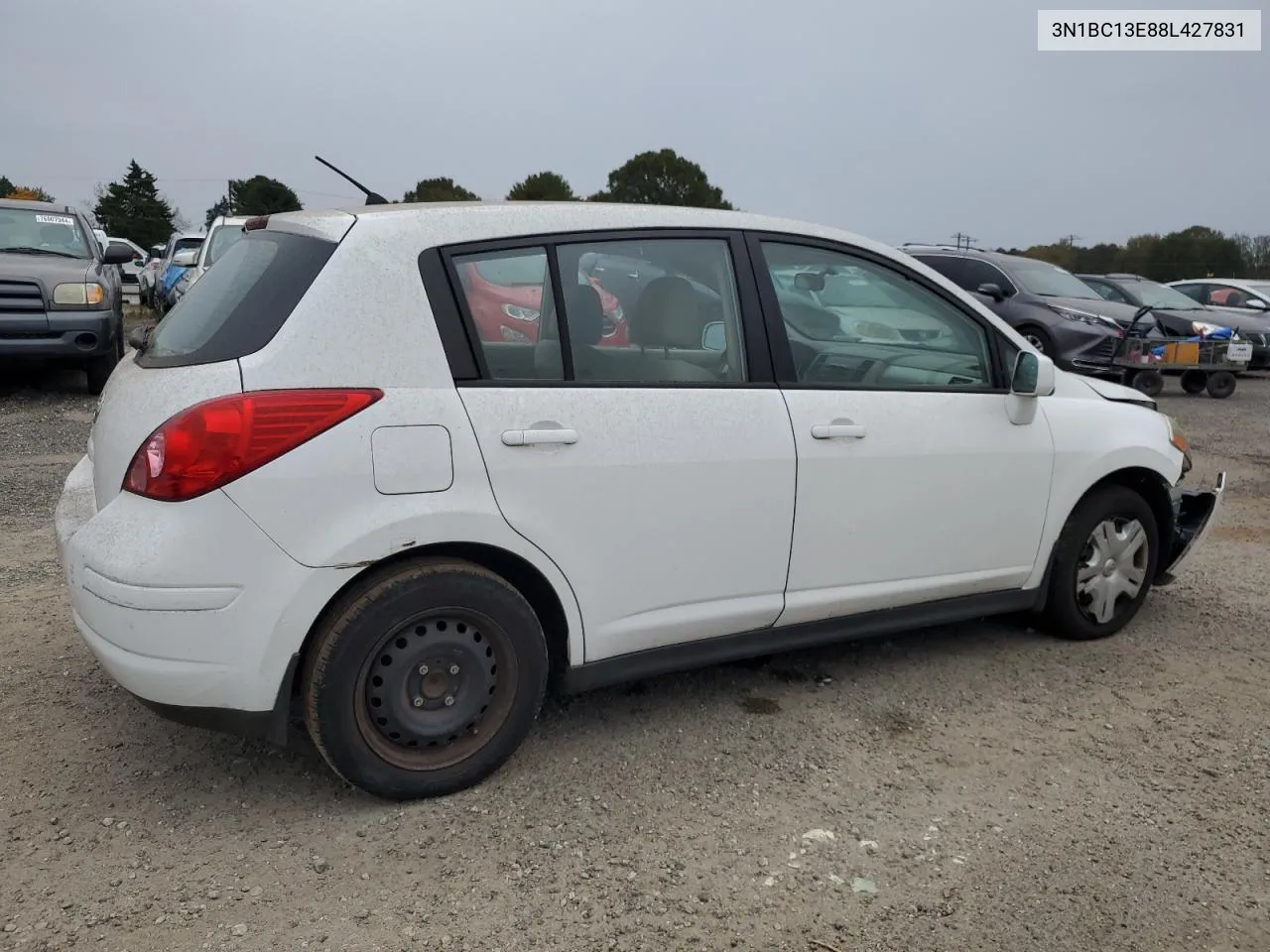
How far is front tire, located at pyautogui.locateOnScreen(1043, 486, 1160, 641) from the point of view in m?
4.19

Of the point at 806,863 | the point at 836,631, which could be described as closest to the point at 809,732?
the point at 836,631

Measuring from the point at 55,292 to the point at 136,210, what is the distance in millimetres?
60647

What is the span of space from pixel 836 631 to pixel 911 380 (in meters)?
0.94

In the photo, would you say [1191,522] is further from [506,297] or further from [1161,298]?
[1161,298]

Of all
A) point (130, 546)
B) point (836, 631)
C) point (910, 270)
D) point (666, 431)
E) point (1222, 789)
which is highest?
point (910, 270)

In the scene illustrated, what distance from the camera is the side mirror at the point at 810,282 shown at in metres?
3.68

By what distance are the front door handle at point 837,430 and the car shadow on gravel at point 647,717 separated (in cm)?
98

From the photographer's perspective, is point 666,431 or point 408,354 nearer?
point 408,354

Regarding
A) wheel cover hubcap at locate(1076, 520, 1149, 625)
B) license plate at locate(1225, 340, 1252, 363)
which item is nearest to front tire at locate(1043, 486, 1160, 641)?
wheel cover hubcap at locate(1076, 520, 1149, 625)

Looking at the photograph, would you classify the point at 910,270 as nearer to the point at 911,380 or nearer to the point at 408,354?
the point at 911,380

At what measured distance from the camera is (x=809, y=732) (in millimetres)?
3502

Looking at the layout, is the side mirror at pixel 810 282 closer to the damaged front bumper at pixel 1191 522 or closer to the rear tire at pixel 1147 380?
the damaged front bumper at pixel 1191 522

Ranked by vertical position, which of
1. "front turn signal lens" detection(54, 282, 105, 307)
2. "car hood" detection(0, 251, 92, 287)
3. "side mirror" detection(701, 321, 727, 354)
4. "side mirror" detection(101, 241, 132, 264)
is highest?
"side mirror" detection(101, 241, 132, 264)

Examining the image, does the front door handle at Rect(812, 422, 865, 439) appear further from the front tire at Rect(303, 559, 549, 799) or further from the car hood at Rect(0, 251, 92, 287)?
the car hood at Rect(0, 251, 92, 287)
